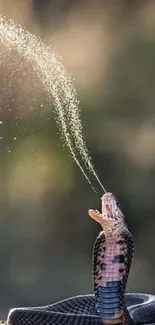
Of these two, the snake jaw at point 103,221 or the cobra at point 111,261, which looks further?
the cobra at point 111,261

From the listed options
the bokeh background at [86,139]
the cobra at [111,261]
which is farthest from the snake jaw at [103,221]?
the bokeh background at [86,139]

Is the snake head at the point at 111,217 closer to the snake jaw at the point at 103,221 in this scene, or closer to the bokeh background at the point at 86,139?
the snake jaw at the point at 103,221

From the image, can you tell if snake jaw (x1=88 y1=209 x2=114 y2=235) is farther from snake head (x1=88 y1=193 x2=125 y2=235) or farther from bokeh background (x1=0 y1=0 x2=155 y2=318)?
bokeh background (x1=0 y1=0 x2=155 y2=318)

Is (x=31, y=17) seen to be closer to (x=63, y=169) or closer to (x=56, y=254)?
(x=63, y=169)

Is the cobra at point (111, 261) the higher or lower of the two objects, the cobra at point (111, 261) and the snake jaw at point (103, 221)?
the lower

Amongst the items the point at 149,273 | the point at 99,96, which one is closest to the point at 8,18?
the point at 99,96

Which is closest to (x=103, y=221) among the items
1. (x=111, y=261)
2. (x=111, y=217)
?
(x=111, y=217)
